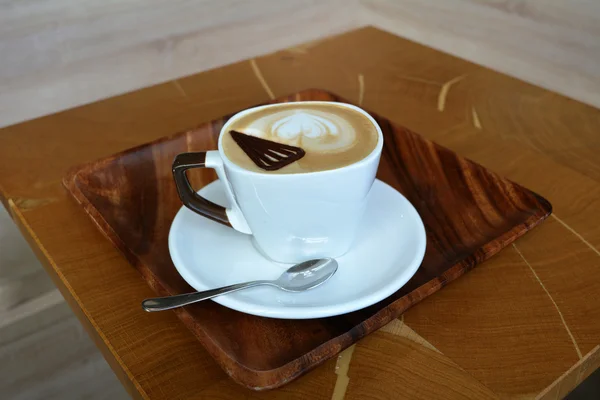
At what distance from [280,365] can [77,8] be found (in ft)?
3.57

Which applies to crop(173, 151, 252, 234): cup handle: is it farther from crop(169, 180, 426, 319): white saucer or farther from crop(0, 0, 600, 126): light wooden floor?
crop(0, 0, 600, 126): light wooden floor

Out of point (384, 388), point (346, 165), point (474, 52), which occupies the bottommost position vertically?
point (474, 52)

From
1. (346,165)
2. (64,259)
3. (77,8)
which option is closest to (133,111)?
(64,259)

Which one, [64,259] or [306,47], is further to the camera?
[306,47]

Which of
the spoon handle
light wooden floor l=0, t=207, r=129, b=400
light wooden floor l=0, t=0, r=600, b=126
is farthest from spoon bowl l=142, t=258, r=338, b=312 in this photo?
light wooden floor l=0, t=0, r=600, b=126

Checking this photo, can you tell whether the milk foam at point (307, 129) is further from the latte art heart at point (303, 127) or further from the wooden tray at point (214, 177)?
the wooden tray at point (214, 177)

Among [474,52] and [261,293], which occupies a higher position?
[261,293]

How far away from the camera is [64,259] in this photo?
485 mm

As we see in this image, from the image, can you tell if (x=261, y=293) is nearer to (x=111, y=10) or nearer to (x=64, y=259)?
(x=64, y=259)

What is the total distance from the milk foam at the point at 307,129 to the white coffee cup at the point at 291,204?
0.03 metres

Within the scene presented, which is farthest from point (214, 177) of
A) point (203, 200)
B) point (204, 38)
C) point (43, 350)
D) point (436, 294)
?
point (204, 38)

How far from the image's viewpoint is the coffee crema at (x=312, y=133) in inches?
16.7

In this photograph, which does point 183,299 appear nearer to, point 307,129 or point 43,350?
point 307,129

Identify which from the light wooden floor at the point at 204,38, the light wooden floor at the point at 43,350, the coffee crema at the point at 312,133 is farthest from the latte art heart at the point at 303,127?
the light wooden floor at the point at 204,38
